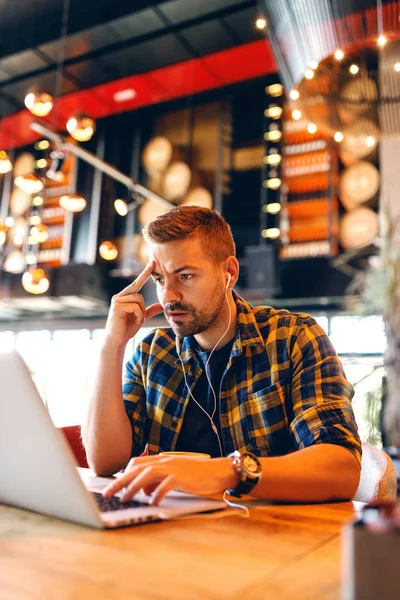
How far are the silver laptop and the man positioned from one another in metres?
0.43

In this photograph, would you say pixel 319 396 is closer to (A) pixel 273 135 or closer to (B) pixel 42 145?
(A) pixel 273 135

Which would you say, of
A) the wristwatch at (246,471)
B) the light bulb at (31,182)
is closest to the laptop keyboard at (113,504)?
the wristwatch at (246,471)

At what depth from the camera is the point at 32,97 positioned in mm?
3881

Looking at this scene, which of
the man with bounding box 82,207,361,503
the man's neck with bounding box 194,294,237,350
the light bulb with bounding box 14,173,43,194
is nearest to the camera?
the man with bounding box 82,207,361,503

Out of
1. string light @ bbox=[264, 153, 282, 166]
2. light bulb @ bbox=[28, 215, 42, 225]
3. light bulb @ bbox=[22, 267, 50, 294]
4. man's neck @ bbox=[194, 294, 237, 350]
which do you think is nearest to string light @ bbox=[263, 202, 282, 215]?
string light @ bbox=[264, 153, 282, 166]

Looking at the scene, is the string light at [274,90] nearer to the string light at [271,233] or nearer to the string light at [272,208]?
the string light at [272,208]

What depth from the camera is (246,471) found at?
1.07 m

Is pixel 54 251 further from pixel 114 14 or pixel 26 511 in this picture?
pixel 26 511

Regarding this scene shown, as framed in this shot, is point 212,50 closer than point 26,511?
No

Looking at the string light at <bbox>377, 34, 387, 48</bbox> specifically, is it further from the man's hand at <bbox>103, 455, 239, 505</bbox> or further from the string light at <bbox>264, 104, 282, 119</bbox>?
the string light at <bbox>264, 104, 282, 119</bbox>

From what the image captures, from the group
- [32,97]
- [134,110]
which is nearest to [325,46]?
[32,97]

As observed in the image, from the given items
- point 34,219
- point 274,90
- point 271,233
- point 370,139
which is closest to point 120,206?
point 271,233

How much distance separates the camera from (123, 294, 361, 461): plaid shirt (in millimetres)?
1369

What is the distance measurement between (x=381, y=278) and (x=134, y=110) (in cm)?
753
